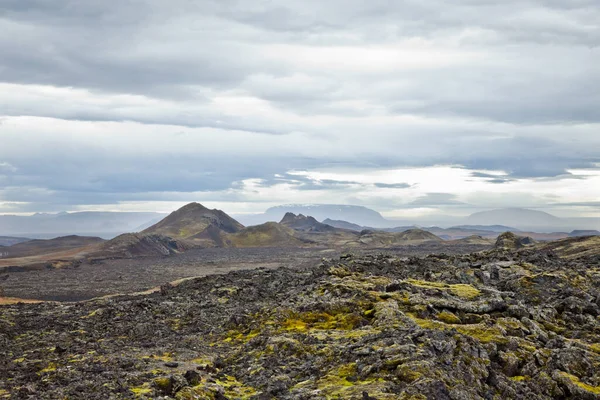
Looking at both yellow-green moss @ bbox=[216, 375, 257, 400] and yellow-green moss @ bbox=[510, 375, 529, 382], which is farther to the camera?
yellow-green moss @ bbox=[216, 375, 257, 400]

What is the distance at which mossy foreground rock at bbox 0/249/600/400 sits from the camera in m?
18.2

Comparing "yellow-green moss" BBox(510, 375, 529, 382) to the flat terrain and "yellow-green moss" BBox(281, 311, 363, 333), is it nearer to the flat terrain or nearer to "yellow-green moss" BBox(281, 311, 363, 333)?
"yellow-green moss" BBox(281, 311, 363, 333)

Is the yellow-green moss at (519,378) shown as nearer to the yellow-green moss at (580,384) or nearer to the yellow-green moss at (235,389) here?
the yellow-green moss at (580,384)

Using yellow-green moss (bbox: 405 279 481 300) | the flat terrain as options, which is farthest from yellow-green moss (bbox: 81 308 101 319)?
the flat terrain

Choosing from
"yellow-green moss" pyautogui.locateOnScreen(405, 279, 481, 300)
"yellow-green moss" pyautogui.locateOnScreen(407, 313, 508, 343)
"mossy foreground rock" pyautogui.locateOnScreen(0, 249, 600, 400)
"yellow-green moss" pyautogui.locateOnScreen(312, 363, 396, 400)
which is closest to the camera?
"yellow-green moss" pyautogui.locateOnScreen(312, 363, 396, 400)

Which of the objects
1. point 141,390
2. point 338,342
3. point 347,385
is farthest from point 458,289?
point 141,390

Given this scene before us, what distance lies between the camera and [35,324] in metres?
35.8

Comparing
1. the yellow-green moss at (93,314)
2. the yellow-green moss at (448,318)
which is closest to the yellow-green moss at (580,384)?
the yellow-green moss at (448,318)

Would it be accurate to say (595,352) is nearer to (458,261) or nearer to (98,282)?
(458,261)

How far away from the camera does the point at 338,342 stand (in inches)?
914

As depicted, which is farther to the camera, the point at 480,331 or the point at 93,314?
the point at 93,314

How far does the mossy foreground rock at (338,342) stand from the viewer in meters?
18.2

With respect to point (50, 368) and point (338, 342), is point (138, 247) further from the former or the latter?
point (338, 342)

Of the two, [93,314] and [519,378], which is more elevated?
[519,378]
